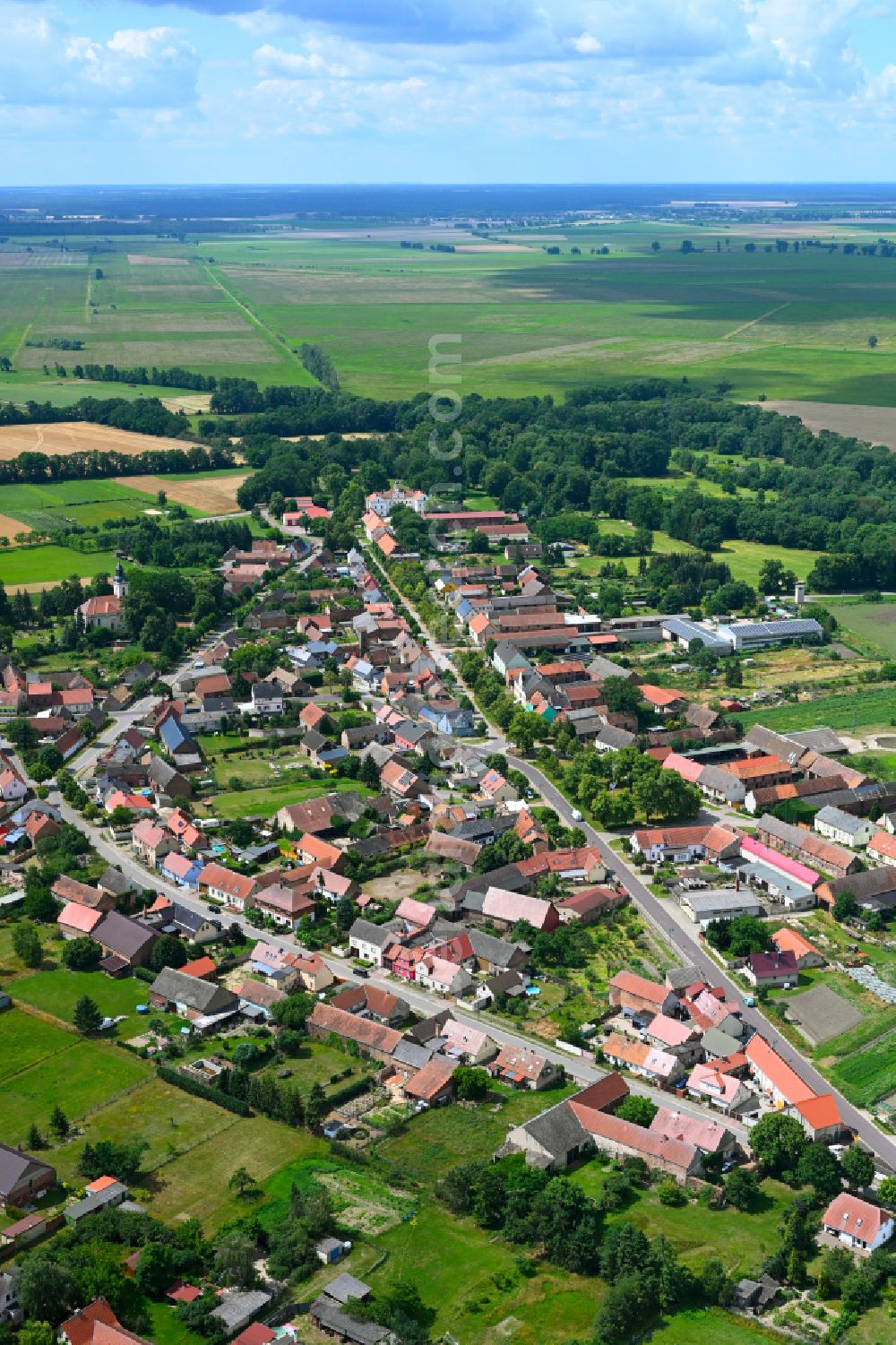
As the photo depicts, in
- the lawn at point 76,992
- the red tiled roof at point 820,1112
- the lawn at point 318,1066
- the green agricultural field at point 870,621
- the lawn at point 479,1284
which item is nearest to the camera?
the lawn at point 479,1284

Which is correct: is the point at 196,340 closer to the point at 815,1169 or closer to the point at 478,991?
the point at 478,991

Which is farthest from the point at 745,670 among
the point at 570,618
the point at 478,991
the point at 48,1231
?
the point at 48,1231

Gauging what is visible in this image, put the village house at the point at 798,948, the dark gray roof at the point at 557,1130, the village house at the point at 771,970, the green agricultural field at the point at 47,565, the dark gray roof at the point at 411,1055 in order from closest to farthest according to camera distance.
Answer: the dark gray roof at the point at 557,1130
the dark gray roof at the point at 411,1055
the village house at the point at 771,970
the village house at the point at 798,948
the green agricultural field at the point at 47,565

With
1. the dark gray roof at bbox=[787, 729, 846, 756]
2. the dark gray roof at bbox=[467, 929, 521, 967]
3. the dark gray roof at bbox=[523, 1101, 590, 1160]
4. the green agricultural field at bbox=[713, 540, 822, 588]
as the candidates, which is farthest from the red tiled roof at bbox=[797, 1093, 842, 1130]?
the green agricultural field at bbox=[713, 540, 822, 588]

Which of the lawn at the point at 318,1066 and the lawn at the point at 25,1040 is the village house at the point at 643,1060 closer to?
the lawn at the point at 318,1066

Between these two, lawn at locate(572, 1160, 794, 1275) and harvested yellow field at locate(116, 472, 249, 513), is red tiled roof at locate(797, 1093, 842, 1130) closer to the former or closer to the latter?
lawn at locate(572, 1160, 794, 1275)

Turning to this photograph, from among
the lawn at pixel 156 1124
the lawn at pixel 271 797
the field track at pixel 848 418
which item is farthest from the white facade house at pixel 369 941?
the field track at pixel 848 418
